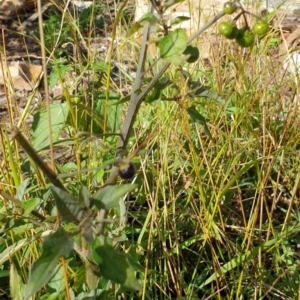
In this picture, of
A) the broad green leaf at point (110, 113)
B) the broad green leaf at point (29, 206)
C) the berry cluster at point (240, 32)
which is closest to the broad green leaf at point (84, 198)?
the broad green leaf at point (29, 206)

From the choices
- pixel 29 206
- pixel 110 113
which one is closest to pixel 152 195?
pixel 110 113

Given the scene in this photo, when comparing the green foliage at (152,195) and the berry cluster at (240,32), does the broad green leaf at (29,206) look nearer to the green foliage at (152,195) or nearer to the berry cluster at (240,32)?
the green foliage at (152,195)

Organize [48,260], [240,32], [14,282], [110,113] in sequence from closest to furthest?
1. [48,260]
2. [240,32]
3. [14,282]
4. [110,113]

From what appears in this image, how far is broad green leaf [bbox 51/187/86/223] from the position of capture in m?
0.82

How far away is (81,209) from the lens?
0.85 m

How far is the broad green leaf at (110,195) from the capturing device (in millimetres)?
855

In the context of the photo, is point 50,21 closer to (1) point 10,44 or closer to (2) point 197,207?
(1) point 10,44

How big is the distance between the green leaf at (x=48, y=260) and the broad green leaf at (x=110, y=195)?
2.9 inches

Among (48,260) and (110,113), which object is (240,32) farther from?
(110,113)

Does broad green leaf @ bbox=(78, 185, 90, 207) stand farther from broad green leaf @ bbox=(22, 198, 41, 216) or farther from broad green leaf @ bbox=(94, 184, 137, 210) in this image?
broad green leaf @ bbox=(22, 198, 41, 216)

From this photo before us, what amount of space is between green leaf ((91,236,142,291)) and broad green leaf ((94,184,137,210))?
0.06 meters

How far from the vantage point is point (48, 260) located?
30.9 inches

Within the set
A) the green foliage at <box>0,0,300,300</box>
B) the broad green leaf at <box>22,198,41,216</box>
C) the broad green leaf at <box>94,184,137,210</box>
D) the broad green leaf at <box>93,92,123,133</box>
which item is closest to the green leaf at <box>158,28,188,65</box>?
the green foliage at <box>0,0,300,300</box>

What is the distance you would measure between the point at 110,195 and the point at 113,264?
10 cm
